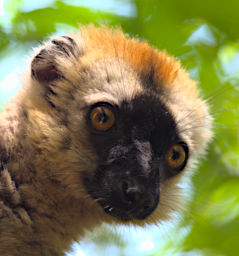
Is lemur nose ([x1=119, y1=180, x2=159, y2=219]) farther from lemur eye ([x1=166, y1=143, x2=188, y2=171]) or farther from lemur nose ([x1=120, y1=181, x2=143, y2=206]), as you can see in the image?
lemur eye ([x1=166, y1=143, x2=188, y2=171])

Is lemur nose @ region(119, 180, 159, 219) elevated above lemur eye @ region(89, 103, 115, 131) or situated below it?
below

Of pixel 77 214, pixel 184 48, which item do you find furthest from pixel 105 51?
pixel 77 214

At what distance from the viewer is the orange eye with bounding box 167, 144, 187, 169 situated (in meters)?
3.84

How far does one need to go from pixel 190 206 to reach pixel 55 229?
1450mm

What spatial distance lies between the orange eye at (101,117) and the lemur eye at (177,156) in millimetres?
617

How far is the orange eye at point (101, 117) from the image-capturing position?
3.55m

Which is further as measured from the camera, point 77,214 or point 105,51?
point 105,51

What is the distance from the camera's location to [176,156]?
393 cm

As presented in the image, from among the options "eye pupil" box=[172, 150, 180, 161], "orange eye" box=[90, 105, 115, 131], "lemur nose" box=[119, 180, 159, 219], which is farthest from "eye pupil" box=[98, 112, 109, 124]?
"eye pupil" box=[172, 150, 180, 161]

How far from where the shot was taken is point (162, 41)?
3.62 m

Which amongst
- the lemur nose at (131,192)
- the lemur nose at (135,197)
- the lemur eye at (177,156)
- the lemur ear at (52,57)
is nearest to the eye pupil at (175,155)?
the lemur eye at (177,156)

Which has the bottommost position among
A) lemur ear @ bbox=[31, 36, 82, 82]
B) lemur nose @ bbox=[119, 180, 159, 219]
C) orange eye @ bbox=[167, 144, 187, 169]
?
lemur nose @ bbox=[119, 180, 159, 219]

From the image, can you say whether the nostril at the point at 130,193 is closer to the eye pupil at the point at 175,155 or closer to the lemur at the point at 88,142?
the lemur at the point at 88,142

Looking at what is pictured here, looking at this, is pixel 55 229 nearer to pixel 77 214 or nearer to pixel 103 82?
pixel 77 214
